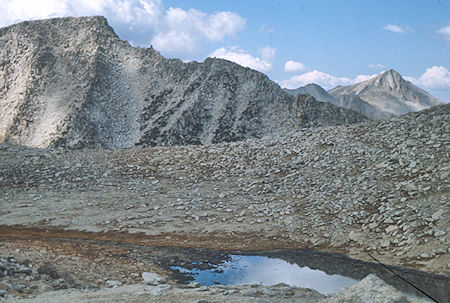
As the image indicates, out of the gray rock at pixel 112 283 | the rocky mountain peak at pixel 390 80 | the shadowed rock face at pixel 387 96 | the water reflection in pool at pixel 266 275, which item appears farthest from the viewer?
the rocky mountain peak at pixel 390 80

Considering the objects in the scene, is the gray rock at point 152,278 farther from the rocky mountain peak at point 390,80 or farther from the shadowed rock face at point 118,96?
the rocky mountain peak at point 390,80

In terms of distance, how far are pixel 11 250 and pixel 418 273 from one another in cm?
1407

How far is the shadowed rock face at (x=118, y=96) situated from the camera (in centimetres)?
5562

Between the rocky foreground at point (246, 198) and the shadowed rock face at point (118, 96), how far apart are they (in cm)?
2781

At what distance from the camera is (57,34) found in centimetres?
6469

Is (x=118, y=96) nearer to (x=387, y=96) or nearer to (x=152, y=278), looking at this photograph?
(x=152, y=278)

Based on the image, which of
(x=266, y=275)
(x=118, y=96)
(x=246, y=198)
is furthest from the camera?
(x=118, y=96)

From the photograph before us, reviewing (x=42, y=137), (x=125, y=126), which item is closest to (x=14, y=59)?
(x=42, y=137)

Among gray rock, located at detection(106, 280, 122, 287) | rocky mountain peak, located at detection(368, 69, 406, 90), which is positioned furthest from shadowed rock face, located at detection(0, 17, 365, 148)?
rocky mountain peak, located at detection(368, 69, 406, 90)

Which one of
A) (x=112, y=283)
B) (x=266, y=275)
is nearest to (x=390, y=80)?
(x=266, y=275)

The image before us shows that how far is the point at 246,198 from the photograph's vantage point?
2147cm

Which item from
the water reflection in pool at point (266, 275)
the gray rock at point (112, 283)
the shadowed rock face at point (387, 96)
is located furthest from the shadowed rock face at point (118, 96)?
the shadowed rock face at point (387, 96)

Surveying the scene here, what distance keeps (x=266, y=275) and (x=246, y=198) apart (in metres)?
7.39

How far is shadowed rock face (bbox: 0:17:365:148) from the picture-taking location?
5562 centimetres
